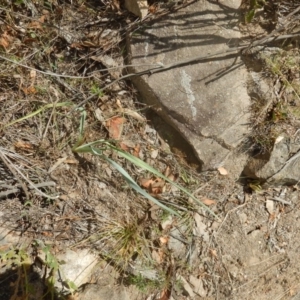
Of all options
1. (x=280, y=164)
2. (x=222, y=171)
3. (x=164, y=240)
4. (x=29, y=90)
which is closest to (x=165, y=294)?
(x=164, y=240)

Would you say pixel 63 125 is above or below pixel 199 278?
above

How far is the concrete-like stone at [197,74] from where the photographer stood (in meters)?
2.63

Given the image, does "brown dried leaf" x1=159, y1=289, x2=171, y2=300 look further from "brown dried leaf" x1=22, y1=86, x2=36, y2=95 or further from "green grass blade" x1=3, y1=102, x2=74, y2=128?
"brown dried leaf" x1=22, y1=86, x2=36, y2=95

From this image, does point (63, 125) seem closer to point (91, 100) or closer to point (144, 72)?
point (91, 100)

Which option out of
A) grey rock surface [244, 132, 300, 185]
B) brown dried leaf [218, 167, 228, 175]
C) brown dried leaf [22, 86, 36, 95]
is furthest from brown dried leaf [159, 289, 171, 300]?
Result: brown dried leaf [22, 86, 36, 95]

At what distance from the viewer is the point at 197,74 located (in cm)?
266

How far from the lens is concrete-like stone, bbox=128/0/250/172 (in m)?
2.63

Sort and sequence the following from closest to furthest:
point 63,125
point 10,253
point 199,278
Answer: point 10,253, point 63,125, point 199,278

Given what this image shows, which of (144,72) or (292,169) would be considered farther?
(292,169)

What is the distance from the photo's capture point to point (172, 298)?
8.98 feet

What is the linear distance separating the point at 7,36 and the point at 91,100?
61 cm

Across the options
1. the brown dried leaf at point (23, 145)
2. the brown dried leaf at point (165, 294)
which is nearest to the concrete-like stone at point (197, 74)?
the brown dried leaf at point (23, 145)

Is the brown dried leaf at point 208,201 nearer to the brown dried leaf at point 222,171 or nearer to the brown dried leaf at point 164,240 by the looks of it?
the brown dried leaf at point 222,171

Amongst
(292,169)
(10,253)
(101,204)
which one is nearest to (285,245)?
(292,169)
